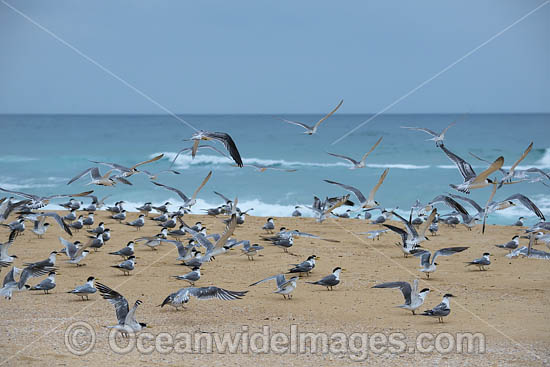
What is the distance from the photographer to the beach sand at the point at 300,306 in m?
6.95

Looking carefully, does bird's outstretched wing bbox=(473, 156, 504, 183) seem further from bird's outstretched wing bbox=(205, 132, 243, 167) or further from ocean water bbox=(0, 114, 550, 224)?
ocean water bbox=(0, 114, 550, 224)

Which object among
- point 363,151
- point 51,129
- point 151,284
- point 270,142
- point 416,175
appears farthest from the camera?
point 51,129

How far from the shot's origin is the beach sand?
22.8 ft

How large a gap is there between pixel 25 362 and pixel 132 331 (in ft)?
4.21

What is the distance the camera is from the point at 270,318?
27.7ft

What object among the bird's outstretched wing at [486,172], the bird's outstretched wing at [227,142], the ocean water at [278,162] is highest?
the bird's outstretched wing at [227,142]

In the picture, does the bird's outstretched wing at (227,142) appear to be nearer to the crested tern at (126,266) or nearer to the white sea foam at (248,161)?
the crested tern at (126,266)

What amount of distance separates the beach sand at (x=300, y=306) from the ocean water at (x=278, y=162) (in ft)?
26.9

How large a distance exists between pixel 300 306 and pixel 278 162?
104 feet

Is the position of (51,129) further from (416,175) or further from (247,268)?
(247,268)

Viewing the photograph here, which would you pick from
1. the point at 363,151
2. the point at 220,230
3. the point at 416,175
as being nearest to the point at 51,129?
the point at 363,151

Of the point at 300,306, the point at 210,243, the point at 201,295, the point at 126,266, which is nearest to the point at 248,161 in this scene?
the point at 210,243

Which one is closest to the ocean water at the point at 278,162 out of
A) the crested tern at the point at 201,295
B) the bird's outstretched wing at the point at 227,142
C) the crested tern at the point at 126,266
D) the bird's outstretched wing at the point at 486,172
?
the crested tern at the point at 126,266

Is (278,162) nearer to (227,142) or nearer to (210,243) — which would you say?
(210,243)
